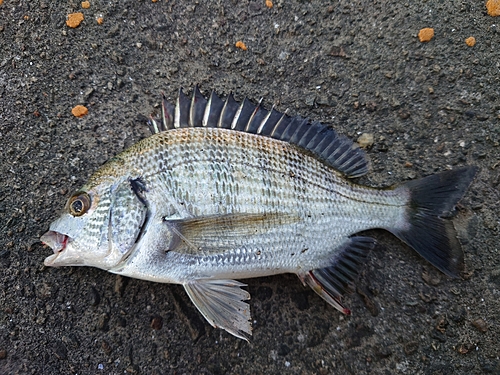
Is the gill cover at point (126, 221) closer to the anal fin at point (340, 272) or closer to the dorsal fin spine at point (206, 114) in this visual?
the dorsal fin spine at point (206, 114)

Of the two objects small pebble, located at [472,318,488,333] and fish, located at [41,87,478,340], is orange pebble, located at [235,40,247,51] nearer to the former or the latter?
fish, located at [41,87,478,340]

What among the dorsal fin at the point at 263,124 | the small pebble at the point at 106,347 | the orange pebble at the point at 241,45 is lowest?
the small pebble at the point at 106,347

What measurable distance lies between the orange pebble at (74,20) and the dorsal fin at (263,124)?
91 centimetres

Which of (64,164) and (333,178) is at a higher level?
(333,178)

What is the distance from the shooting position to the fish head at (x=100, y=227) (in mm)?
1886

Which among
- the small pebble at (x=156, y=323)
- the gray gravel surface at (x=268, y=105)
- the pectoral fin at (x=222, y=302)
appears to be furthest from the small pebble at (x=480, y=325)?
the small pebble at (x=156, y=323)

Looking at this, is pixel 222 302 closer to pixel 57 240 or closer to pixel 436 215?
pixel 57 240

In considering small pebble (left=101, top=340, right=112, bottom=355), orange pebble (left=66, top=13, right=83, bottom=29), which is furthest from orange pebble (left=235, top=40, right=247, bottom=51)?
small pebble (left=101, top=340, right=112, bottom=355)

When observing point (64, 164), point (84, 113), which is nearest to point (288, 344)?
point (64, 164)

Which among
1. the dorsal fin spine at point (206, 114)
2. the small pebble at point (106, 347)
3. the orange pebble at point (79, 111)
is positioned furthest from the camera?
the orange pebble at point (79, 111)

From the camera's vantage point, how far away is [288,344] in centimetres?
223

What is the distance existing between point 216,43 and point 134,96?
0.61 metres

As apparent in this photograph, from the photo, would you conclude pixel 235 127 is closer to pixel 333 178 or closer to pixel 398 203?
pixel 333 178

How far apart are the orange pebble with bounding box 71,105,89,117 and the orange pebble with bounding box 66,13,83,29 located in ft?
1.73
